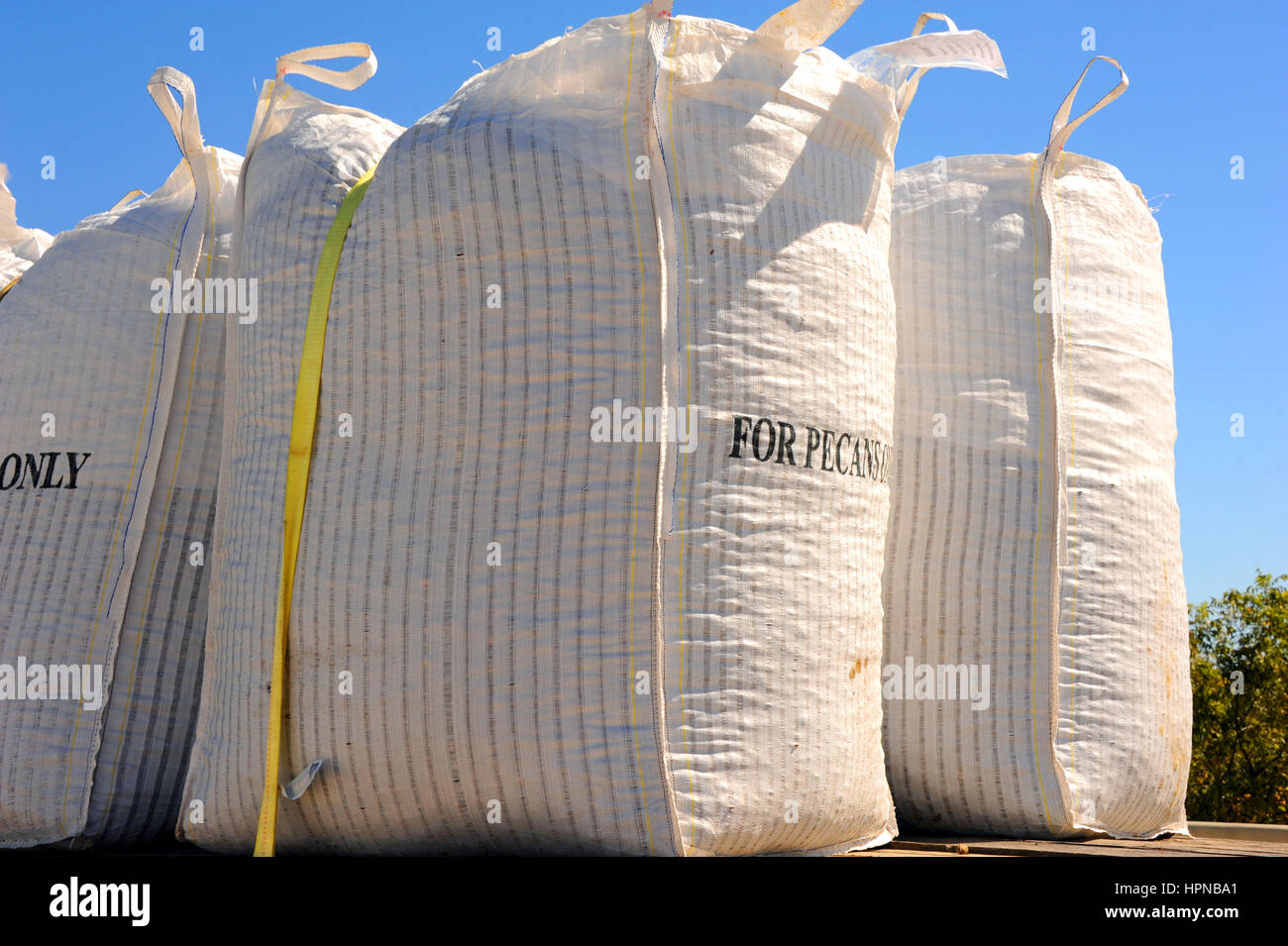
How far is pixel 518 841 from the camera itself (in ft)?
5.52

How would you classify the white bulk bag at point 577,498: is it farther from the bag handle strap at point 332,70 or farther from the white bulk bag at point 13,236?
the white bulk bag at point 13,236

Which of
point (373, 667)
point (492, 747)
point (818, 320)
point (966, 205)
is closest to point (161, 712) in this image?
point (373, 667)

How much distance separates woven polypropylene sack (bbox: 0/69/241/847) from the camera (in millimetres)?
2051

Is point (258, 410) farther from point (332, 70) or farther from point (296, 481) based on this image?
point (332, 70)

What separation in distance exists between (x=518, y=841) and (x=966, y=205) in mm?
1443

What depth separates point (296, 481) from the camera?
1802mm

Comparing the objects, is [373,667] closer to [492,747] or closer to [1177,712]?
[492,747]

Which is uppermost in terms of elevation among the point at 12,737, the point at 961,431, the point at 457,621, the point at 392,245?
the point at 392,245

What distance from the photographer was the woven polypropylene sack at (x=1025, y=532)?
2229 mm

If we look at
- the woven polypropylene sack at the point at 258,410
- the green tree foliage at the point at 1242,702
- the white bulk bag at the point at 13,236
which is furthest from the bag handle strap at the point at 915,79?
the green tree foliage at the point at 1242,702

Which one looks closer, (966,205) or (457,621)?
(457,621)

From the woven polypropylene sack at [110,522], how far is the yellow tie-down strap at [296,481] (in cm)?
41

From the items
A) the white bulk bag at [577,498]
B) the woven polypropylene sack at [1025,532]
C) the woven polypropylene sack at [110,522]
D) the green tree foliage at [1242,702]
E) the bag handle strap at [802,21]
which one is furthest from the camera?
the green tree foliage at [1242,702]

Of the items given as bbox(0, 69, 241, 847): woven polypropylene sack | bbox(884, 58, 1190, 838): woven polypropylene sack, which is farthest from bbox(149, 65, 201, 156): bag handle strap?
bbox(884, 58, 1190, 838): woven polypropylene sack
